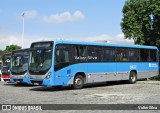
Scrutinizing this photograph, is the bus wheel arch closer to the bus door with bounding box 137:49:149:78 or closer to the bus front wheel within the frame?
the bus front wheel

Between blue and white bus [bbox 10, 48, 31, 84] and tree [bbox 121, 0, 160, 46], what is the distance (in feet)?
45.5

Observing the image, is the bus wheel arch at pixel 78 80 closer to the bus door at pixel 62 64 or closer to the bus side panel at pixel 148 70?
the bus door at pixel 62 64

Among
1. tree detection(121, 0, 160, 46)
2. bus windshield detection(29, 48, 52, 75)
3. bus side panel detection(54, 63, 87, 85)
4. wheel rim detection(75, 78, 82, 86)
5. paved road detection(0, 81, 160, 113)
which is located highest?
tree detection(121, 0, 160, 46)

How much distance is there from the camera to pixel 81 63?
Result: 20828 millimetres

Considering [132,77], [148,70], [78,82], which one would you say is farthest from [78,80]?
[148,70]

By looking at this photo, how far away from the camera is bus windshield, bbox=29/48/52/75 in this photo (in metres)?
19.1

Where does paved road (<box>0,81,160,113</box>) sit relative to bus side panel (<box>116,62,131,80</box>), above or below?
below

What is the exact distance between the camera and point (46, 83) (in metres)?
18.9

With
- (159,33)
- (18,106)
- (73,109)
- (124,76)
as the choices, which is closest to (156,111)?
(73,109)

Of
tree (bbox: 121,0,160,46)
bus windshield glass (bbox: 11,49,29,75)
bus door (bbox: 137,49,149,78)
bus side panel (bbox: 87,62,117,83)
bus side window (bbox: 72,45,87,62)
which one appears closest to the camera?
bus side window (bbox: 72,45,87,62)

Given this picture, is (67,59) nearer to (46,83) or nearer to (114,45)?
(46,83)

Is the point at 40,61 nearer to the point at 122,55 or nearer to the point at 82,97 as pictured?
the point at 82,97

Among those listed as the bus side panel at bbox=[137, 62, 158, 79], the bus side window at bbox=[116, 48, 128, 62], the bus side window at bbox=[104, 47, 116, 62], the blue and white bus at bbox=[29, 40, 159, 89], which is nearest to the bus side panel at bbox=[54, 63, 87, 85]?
the blue and white bus at bbox=[29, 40, 159, 89]

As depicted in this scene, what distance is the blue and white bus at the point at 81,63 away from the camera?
756 inches
